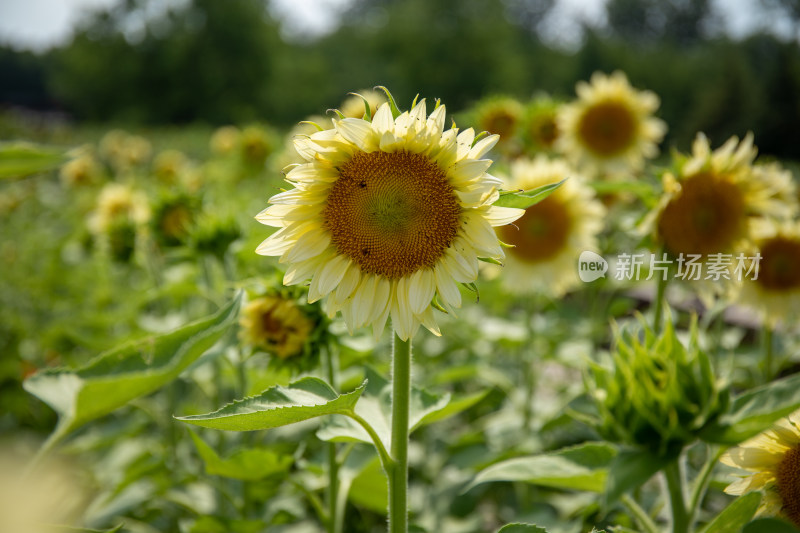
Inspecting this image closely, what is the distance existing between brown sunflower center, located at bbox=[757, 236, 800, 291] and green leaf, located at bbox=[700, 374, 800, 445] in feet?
3.09

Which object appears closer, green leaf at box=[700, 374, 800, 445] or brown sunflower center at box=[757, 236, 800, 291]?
green leaf at box=[700, 374, 800, 445]

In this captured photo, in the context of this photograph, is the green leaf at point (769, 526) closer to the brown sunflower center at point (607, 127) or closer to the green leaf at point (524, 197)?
the green leaf at point (524, 197)

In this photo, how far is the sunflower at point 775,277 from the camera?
1.49 metres

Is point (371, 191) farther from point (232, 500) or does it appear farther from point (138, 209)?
point (138, 209)

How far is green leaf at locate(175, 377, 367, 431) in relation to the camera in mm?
624

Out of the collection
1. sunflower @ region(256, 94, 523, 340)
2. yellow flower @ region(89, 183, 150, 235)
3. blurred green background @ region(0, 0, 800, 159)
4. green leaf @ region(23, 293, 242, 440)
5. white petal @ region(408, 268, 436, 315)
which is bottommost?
green leaf @ region(23, 293, 242, 440)

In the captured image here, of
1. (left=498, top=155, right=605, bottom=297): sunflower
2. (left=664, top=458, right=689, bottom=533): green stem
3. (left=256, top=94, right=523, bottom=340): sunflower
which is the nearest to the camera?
(left=256, top=94, right=523, bottom=340): sunflower

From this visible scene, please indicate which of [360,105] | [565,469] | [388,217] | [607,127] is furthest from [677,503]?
[607,127]

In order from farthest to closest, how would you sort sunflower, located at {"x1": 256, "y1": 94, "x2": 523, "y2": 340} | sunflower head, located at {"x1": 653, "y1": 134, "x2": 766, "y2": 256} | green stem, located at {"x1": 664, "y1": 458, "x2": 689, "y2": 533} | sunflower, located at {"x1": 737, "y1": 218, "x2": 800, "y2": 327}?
sunflower, located at {"x1": 737, "y1": 218, "x2": 800, "y2": 327} < sunflower head, located at {"x1": 653, "y1": 134, "x2": 766, "y2": 256} < green stem, located at {"x1": 664, "y1": 458, "x2": 689, "y2": 533} < sunflower, located at {"x1": 256, "y1": 94, "x2": 523, "y2": 340}

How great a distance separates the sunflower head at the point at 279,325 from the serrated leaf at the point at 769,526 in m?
0.68

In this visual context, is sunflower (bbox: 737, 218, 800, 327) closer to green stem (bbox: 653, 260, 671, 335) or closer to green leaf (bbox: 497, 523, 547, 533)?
green stem (bbox: 653, 260, 671, 335)

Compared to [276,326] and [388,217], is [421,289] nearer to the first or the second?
[388,217]

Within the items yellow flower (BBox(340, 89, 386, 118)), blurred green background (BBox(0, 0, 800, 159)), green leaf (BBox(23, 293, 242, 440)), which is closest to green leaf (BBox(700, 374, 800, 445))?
green leaf (BBox(23, 293, 242, 440))

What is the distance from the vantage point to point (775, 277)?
4.99 ft
